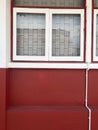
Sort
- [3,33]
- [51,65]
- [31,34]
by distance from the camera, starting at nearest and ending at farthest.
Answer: [3,33]
[51,65]
[31,34]

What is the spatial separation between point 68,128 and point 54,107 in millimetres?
445

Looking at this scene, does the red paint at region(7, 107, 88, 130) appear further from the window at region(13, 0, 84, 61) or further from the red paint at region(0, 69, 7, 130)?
the window at region(13, 0, 84, 61)

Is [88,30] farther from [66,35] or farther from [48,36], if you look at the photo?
[48,36]

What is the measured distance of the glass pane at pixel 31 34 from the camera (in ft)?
17.9

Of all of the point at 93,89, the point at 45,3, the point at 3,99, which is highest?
the point at 45,3

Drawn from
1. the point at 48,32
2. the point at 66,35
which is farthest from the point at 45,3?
the point at 66,35

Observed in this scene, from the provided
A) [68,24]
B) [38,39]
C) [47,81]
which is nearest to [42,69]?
[47,81]

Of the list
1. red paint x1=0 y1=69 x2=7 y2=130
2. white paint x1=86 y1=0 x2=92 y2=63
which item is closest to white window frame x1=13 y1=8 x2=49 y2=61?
red paint x1=0 y1=69 x2=7 y2=130

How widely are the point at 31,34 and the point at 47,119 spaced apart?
156 cm

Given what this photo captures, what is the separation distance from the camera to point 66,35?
17.9 feet

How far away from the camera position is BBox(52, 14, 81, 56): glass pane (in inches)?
215

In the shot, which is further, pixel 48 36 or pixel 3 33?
pixel 48 36

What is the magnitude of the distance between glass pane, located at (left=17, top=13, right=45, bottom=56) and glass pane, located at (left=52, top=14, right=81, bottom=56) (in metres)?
0.22

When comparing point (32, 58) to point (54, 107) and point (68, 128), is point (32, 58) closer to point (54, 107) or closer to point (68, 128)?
point (54, 107)
